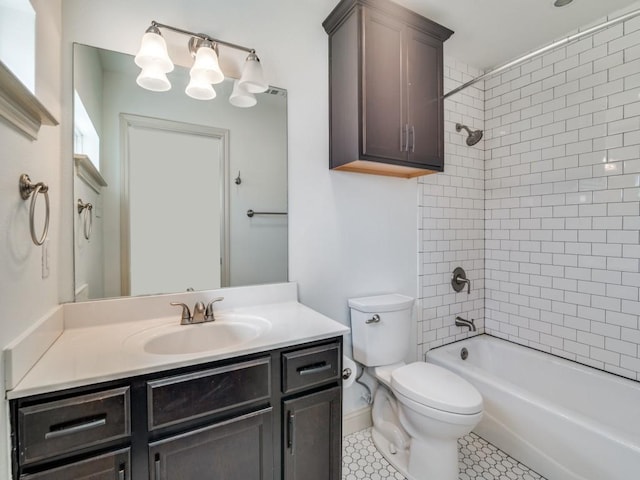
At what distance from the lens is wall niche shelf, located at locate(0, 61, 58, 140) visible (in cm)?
68

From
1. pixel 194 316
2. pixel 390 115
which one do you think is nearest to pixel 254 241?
pixel 194 316

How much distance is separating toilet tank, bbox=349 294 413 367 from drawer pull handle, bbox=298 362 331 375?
1.92ft

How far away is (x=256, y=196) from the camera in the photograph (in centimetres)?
159

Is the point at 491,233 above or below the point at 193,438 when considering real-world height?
above

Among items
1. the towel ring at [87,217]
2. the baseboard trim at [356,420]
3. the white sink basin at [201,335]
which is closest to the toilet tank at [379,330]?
the baseboard trim at [356,420]

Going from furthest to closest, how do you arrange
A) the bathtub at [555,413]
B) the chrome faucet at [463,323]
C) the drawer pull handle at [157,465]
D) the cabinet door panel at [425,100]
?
Answer: the chrome faucet at [463,323]
the cabinet door panel at [425,100]
the bathtub at [555,413]
the drawer pull handle at [157,465]

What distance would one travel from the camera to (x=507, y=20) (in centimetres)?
188

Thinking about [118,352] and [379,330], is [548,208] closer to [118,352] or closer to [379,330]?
[379,330]

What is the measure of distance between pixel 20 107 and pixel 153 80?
61 cm

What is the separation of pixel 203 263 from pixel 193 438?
2.45 feet

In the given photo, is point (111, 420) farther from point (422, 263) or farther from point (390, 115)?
point (422, 263)

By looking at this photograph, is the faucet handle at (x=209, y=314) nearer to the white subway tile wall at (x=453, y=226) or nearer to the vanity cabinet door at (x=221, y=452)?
the vanity cabinet door at (x=221, y=452)

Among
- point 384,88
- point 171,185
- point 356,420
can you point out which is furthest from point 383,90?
point 356,420

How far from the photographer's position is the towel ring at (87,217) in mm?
1250
